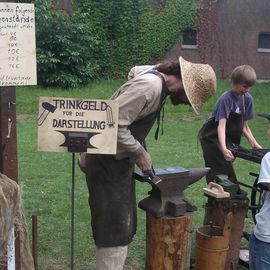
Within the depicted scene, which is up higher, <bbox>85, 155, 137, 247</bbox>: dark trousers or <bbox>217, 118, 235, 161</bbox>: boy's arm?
<bbox>217, 118, 235, 161</bbox>: boy's arm

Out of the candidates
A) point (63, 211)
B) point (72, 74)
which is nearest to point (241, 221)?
point (63, 211)

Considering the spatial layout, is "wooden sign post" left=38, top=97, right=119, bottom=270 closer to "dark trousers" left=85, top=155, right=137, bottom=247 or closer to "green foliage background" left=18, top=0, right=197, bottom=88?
"dark trousers" left=85, top=155, right=137, bottom=247

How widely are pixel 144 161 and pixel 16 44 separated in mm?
1074

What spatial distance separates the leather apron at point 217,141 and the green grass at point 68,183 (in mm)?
785

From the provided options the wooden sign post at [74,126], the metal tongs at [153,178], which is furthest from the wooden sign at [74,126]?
the metal tongs at [153,178]

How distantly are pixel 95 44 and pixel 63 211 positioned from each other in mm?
12306

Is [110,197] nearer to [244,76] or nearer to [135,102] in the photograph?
[135,102]

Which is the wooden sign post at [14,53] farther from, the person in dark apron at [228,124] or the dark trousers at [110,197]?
the person in dark apron at [228,124]

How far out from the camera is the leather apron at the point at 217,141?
4562 mm

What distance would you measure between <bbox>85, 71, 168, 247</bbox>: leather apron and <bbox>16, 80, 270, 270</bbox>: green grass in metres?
0.85

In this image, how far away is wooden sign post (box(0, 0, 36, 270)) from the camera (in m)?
3.00

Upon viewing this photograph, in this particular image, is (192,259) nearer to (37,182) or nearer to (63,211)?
(63,211)

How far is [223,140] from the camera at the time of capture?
4293mm

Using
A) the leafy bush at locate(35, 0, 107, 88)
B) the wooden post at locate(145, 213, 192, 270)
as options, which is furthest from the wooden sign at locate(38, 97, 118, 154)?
the leafy bush at locate(35, 0, 107, 88)
